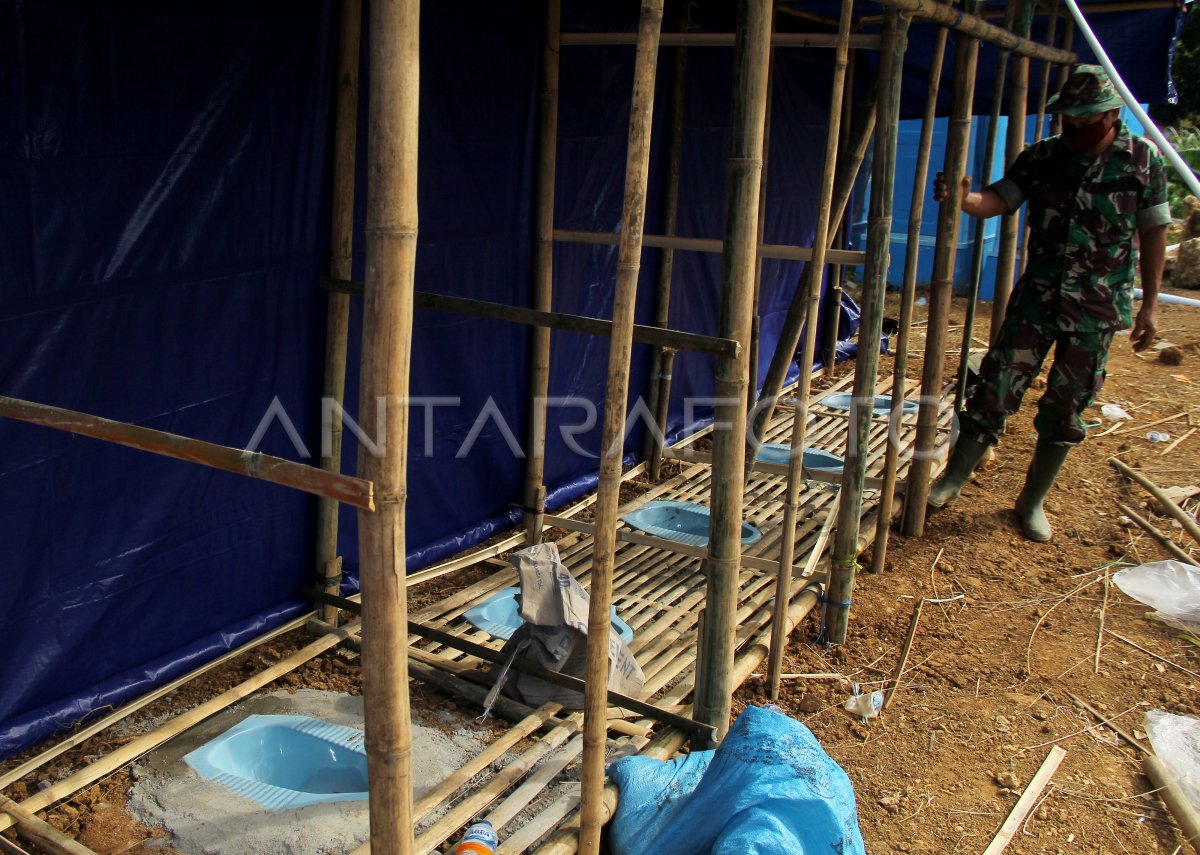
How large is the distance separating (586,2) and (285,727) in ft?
9.72

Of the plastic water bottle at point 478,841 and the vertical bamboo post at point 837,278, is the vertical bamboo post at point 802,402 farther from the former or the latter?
the vertical bamboo post at point 837,278

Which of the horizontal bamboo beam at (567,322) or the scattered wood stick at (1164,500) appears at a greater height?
the horizontal bamboo beam at (567,322)

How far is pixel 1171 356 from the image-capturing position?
783 cm

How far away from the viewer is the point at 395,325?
1.55m

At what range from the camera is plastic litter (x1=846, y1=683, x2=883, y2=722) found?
326 centimetres

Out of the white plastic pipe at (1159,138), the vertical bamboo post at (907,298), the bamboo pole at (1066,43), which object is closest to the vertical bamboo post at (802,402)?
the vertical bamboo post at (907,298)

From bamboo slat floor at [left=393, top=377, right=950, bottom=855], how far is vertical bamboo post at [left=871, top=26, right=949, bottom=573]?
150mm

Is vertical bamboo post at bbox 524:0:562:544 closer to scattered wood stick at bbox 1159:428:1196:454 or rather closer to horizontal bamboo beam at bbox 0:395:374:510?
horizontal bamboo beam at bbox 0:395:374:510

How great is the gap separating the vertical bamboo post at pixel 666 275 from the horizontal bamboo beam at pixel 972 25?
52.9 inches

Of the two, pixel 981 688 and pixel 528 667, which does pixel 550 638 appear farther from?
pixel 981 688

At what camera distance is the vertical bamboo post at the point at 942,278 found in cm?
389

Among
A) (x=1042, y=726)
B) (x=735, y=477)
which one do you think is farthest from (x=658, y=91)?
(x=1042, y=726)

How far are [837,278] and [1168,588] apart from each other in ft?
10.8

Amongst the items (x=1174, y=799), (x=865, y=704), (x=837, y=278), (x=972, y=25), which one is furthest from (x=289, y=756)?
(x=837, y=278)
